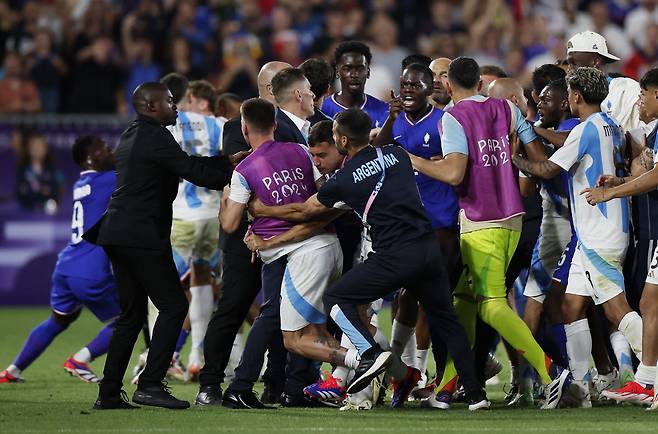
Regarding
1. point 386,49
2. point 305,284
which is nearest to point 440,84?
point 305,284

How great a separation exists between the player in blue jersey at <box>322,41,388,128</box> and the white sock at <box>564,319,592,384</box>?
7.74ft

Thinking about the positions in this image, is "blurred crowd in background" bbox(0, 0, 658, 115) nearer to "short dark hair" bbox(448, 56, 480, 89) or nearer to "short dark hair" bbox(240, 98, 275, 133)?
"short dark hair" bbox(448, 56, 480, 89)

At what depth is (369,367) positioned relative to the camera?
339 inches

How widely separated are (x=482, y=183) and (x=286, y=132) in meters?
1.53

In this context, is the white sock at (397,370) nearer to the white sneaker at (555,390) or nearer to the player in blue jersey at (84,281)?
the white sneaker at (555,390)

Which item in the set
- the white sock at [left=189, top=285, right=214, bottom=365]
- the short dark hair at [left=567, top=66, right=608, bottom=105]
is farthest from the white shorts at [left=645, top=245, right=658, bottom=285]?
the white sock at [left=189, top=285, right=214, bottom=365]

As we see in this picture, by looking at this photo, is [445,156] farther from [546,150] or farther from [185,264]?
[185,264]

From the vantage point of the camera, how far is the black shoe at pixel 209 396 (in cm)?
943

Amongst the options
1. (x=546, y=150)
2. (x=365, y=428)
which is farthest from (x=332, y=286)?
(x=546, y=150)

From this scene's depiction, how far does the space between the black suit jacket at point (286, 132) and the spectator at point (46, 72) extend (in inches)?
384

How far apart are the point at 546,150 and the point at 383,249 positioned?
1.91 m

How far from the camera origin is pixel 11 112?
18.3 m

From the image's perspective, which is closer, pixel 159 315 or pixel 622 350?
pixel 159 315

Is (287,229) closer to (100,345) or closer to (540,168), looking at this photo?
(540,168)
